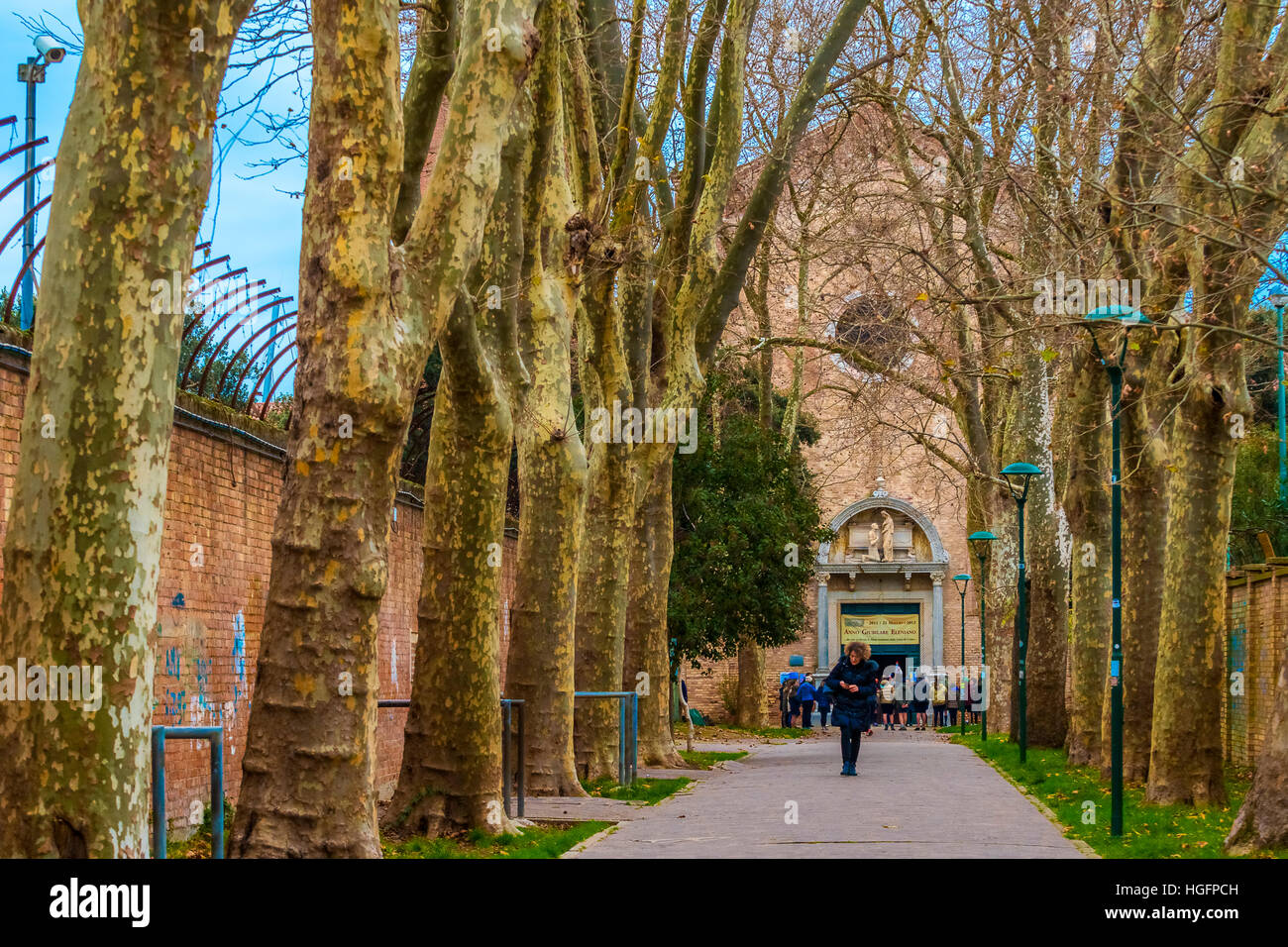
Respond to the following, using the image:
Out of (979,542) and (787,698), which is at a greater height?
(979,542)

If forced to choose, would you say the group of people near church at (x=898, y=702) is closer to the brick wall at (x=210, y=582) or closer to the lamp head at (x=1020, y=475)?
the lamp head at (x=1020, y=475)

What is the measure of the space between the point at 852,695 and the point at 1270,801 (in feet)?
30.9

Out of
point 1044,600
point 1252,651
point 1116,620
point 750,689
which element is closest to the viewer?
point 1116,620

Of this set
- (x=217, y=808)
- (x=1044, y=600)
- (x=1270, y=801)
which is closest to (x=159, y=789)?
(x=217, y=808)

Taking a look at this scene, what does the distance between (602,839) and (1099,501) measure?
10.3m

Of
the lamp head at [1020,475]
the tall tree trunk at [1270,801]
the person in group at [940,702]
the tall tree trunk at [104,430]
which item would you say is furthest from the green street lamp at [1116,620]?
the person in group at [940,702]

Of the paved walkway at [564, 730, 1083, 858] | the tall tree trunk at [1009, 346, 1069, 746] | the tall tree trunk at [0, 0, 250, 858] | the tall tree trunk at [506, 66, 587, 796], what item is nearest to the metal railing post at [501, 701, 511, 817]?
the paved walkway at [564, 730, 1083, 858]

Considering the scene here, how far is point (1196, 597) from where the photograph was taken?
13938 mm

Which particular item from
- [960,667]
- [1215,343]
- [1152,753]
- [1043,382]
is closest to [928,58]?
[1043,382]

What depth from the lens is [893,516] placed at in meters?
46.1

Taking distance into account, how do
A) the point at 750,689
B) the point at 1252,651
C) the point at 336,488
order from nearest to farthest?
the point at 336,488, the point at 1252,651, the point at 750,689

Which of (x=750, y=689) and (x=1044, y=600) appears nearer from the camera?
(x=1044, y=600)

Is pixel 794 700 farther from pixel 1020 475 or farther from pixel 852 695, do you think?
pixel 852 695

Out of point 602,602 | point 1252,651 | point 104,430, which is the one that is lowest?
point 1252,651
